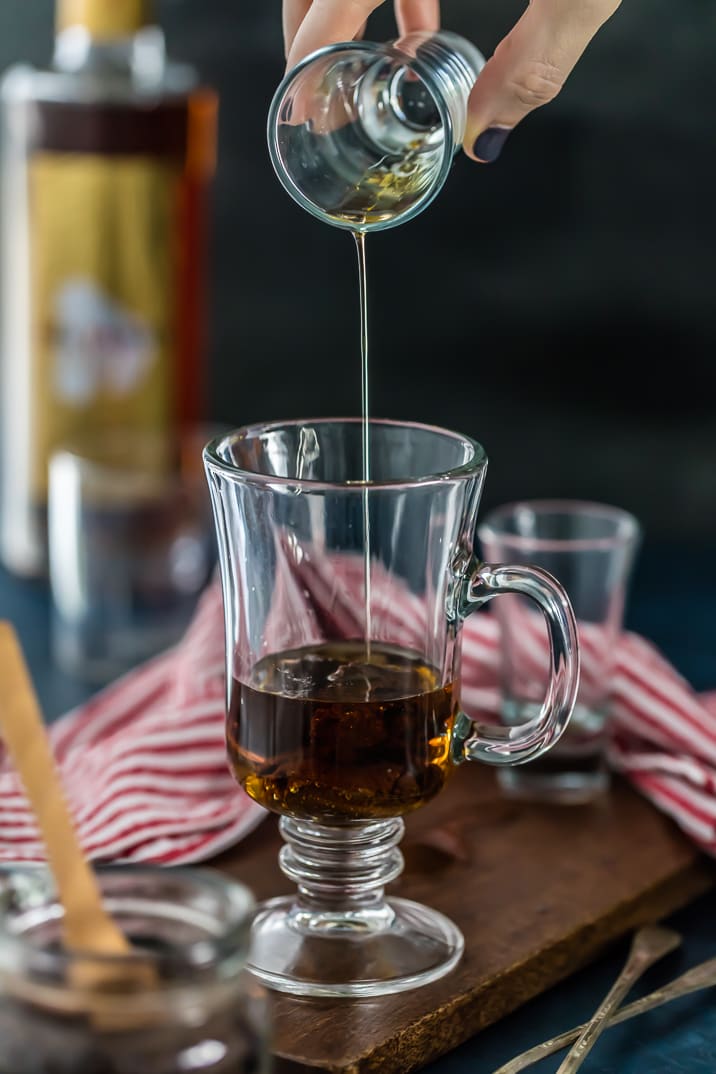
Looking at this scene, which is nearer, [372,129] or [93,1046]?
[93,1046]

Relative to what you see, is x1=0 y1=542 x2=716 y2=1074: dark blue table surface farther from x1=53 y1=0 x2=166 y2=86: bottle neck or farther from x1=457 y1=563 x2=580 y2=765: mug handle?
x1=53 y1=0 x2=166 y2=86: bottle neck

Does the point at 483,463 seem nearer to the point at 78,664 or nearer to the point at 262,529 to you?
the point at 262,529

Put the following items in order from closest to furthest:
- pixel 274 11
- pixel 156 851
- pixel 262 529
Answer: pixel 262 529 < pixel 156 851 < pixel 274 11

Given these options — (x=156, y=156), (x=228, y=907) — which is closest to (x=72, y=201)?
(x=156, y=156)

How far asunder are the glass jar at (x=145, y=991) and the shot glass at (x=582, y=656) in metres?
0.48

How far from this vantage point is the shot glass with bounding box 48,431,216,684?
1411 millimetres

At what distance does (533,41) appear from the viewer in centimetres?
84

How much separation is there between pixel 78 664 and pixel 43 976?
82 centimetres

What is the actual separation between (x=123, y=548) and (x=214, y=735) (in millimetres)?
413

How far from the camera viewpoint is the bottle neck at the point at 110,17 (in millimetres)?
1453

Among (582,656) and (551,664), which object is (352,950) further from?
(582,656)

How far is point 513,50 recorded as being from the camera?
2.74 ft

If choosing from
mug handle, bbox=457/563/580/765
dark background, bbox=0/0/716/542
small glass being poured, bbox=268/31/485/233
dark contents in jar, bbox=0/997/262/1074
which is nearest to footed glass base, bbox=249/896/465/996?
mug handle, bbox=457/563/580/765

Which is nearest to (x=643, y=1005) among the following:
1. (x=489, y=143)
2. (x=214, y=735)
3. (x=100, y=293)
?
(x=214, y=735)
